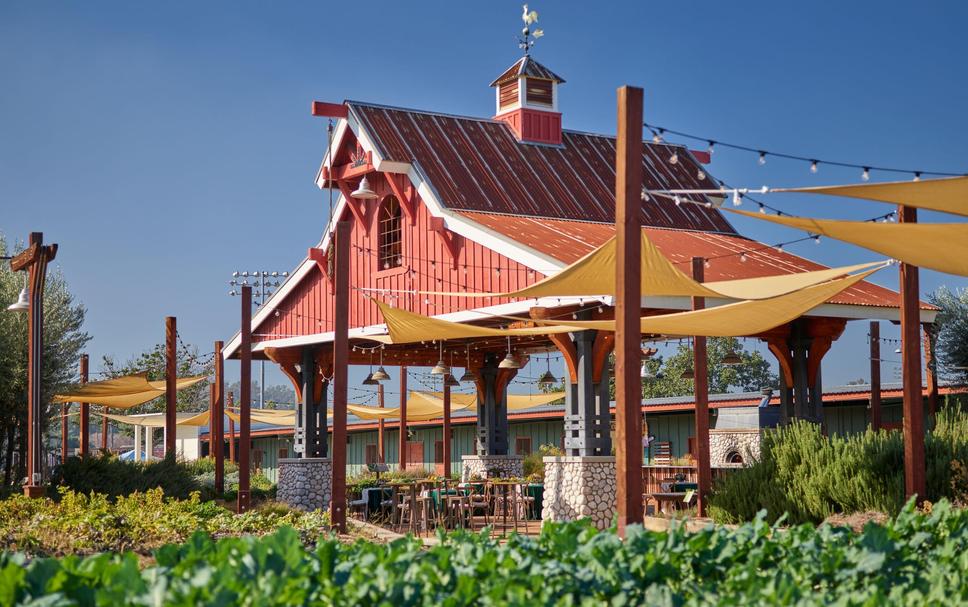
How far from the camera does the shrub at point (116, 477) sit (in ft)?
67.8

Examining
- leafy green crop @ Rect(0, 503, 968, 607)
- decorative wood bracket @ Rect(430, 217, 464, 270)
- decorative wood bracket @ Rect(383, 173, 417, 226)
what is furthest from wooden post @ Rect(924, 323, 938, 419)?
leafy green crop @ Rect(0, 503, 968, 607)

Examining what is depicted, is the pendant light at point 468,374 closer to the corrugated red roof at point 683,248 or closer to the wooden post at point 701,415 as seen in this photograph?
the corrugated red roof at point 683,248

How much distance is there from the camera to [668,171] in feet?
86.5

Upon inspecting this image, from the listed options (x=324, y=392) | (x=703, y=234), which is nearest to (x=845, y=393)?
(x=703, y=234)

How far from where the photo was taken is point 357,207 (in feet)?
77.1

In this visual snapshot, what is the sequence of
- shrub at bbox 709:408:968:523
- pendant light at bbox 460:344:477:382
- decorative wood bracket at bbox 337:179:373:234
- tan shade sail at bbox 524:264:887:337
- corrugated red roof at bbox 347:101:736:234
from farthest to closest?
pendant light at bbox 460:344:477:382
decorative wood bracket at bbox 337:179:373:234
corrugated red roof at bbox 347:101:736:234
tan shade sail at bbox 524:264:887:337
shrub at bbox 709:408:968:523

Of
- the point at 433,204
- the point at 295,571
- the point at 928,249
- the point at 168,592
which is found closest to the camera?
the point at 168,592

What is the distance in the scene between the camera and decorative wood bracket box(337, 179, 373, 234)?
23172 mm

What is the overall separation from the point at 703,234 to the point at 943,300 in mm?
5637

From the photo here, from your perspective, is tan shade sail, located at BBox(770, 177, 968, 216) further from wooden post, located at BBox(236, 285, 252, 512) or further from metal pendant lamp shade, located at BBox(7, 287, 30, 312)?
metal pendant lamp shade, located at BBox(7, 287, 30, 312)

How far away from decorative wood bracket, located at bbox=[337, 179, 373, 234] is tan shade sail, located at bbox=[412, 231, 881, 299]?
963cm

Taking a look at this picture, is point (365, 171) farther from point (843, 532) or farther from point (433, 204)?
point (843, 532)

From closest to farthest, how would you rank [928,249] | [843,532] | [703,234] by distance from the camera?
[843,532], [928,249], [703,234]

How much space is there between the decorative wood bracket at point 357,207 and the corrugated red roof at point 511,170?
143 centimetres
